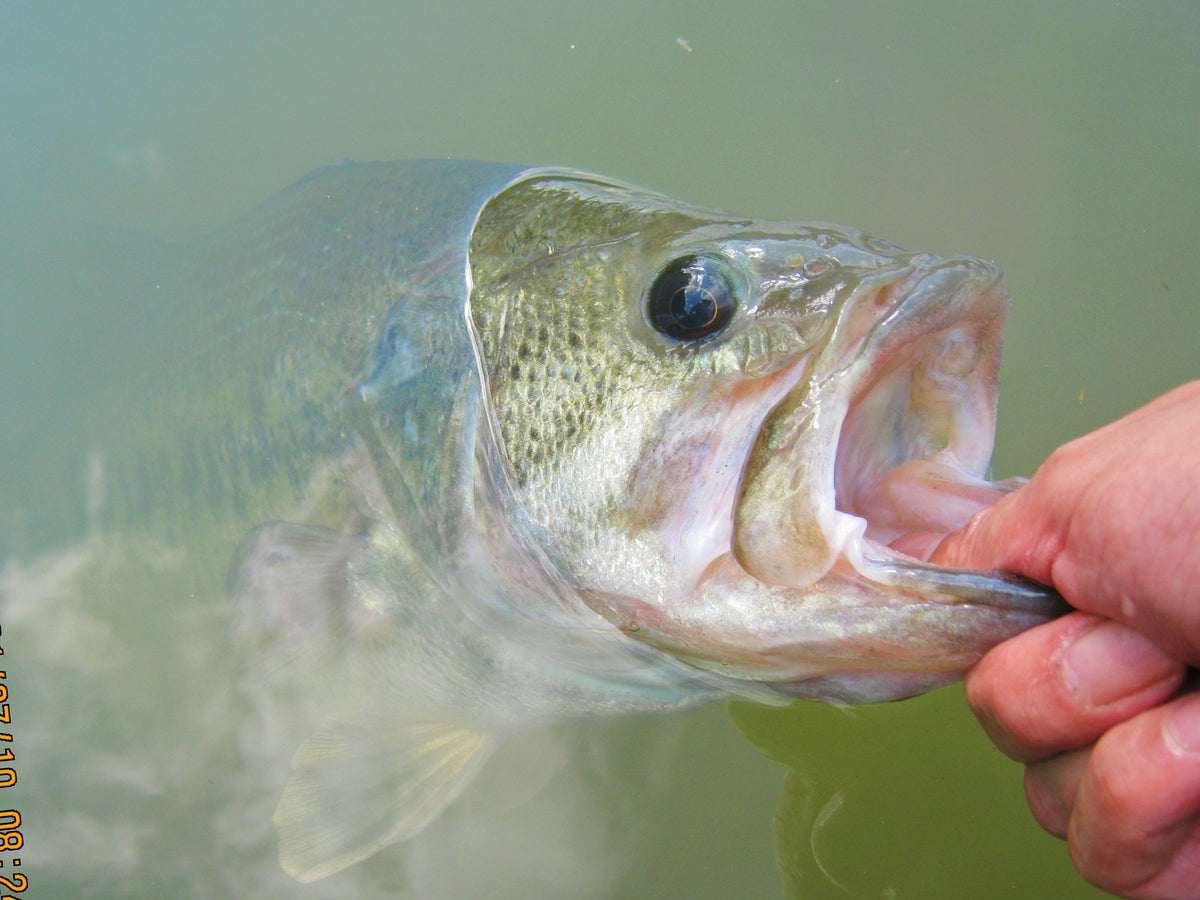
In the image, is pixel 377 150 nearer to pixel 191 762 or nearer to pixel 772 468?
pixel 191 762

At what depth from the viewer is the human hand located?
0.86m

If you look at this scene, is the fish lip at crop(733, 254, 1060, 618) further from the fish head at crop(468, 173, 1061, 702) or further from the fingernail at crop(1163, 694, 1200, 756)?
the fingernail at crop(1163, 694, 1200, 756)

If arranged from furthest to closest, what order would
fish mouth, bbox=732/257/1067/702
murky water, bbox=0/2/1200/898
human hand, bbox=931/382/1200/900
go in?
murky water, bbox=0/2/1200/898
fish mouth, bbox=732/257/1067/702
human hand, bbox=931/382/1200/900

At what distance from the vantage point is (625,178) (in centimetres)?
350

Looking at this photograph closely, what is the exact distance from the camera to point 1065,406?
2936 millimetres

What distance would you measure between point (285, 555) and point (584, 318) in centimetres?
97

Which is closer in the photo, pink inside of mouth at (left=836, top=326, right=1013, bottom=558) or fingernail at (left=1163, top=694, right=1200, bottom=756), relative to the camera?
fingernail at (left=1163, top=694, right=1200, bottom=756)

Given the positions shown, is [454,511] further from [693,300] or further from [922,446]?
[922,446]

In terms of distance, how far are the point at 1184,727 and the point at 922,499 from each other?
1.52 feet

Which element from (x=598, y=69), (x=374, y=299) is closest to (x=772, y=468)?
(x=374, y=299)
